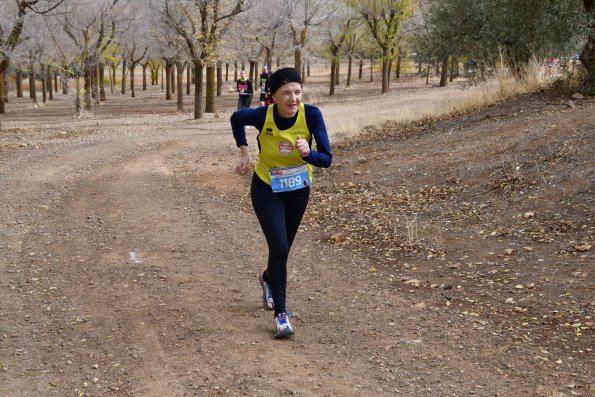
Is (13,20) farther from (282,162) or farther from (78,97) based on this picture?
(282,162)

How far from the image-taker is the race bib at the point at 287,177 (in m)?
4.41

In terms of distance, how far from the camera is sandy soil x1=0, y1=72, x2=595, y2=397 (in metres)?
3.95

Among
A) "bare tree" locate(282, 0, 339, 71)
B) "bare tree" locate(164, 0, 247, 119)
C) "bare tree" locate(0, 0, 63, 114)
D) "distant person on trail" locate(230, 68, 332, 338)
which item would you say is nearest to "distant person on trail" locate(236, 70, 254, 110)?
"bare tree" locate(164, 0, 247, 119)

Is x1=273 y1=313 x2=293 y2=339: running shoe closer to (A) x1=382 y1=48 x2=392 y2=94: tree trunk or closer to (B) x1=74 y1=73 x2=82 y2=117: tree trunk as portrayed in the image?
(B) x1=74 y1=73 x2=82 y2=117: tree trunk

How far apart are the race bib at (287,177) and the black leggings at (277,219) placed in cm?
8

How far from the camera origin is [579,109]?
36.1 ft

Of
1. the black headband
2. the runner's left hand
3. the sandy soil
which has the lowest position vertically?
the sandy soil

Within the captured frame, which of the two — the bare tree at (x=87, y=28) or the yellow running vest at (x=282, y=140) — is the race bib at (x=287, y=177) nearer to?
the yellow running vest at (x=282, y=140)

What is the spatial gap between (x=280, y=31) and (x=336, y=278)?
31603 millimetres

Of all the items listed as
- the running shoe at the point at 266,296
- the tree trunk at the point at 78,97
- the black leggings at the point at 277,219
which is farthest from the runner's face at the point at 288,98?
the tree trunk at the point at 78,97

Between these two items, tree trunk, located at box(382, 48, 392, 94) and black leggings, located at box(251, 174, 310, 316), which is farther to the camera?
tree trunk, located at box(382, 48, 392, 94)

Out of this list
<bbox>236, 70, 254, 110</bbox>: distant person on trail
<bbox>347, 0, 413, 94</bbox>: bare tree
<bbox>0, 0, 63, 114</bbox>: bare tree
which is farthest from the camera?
<bbox>347, 0, 413, 94</bbox>: bare tree

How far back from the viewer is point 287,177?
441cm

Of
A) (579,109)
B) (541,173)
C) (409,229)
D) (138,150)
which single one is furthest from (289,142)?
(138,150)
